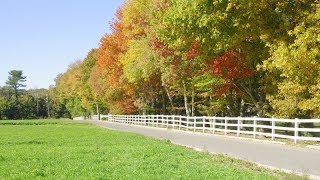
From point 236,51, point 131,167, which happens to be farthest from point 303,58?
point 131,167

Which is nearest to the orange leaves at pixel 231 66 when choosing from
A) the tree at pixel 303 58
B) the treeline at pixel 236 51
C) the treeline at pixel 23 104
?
the treeline at pixel 236 51

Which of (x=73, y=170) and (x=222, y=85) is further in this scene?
(x=222, y=85)

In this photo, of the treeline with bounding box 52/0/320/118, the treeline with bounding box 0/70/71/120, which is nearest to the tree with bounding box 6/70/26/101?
the treeline with bounding box 0/70/71/120

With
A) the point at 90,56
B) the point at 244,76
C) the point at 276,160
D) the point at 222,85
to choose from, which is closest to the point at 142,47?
the point at 222,85

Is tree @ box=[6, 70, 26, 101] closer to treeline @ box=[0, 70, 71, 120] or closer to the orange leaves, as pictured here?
treeline @ box=[0, 70, 71, 120]

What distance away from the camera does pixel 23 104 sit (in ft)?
449

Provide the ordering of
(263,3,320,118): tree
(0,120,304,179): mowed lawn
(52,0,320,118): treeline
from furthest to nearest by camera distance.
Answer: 1. (52,0,320,118): treeline
2. (263,3,320,118): tree
3. (0,120,304,179): mowed lawn

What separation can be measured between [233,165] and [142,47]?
3201cm

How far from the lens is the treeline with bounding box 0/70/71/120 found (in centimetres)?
13050

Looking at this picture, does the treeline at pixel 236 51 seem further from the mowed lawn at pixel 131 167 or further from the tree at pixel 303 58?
the mowed lawn at pixel 131 167

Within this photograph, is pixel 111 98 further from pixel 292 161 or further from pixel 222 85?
pixel 292 161

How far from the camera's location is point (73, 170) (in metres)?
12.3

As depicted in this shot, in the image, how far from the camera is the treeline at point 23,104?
130500 mm

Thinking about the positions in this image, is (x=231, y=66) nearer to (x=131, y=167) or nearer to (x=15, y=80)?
(x=131, y=167)
